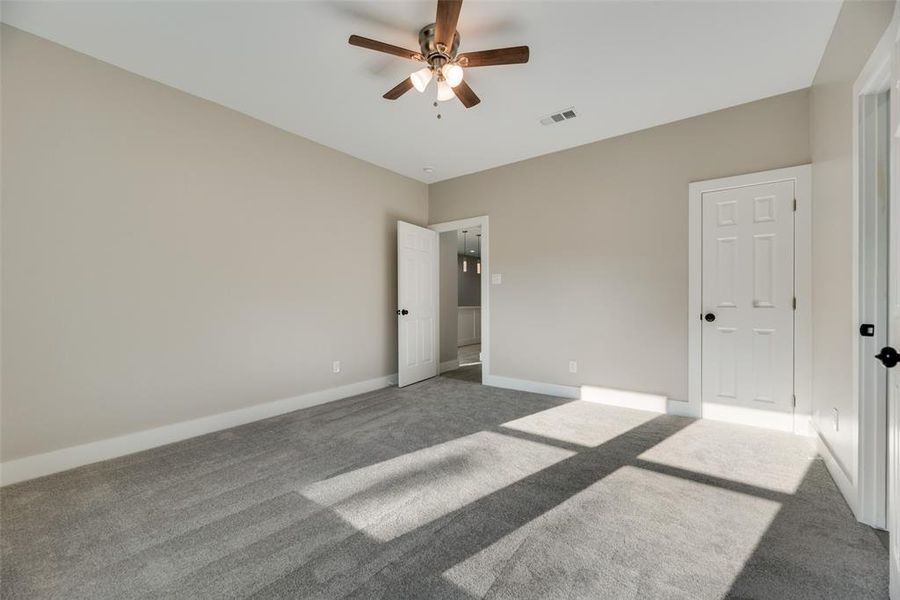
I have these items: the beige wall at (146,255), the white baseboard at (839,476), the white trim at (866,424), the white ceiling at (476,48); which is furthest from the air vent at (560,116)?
the white baseboard at (839,476)

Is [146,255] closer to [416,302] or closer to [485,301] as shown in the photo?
[416,302]

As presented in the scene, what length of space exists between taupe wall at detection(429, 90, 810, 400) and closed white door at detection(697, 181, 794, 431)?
0.68 feet

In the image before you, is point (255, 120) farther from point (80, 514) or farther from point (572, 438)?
Answer: point (572, 438)

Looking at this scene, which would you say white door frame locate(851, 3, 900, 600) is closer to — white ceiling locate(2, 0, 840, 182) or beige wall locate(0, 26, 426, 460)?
white ceiling locate(2, 0, 840, 182)

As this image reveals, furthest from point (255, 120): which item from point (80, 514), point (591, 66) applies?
point (80, 514)

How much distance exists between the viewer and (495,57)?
2205mm

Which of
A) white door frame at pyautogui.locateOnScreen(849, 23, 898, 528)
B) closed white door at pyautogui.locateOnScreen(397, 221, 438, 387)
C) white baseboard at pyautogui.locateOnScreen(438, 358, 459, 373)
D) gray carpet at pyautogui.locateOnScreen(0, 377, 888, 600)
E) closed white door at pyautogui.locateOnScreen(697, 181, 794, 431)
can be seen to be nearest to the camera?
gray carpet at pyautogui.locateOnScreen(0, 377, 888, 600)

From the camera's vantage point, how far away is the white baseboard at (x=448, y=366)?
548 centimetres

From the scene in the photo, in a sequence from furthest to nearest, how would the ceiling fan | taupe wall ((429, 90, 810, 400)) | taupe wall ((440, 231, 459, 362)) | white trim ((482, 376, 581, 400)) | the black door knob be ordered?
taupe wall ((440, 231, 459, 362)) < white trim ((482, 376, 581, 400)) < taupe wall ((429, 90, 810, 400)) < the ceiling fan < the black door knob

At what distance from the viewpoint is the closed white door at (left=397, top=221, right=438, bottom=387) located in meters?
4.55

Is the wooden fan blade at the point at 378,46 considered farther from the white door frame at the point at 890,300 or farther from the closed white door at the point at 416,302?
the closed white door at the point at 416,302

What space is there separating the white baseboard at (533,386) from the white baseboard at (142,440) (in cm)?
194

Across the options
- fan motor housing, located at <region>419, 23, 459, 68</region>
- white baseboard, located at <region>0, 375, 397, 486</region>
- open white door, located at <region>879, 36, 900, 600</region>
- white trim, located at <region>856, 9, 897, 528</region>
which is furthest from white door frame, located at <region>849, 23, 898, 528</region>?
white baseboard, located at <region>0, 375, 397, 486</region>

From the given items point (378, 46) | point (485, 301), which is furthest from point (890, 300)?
point (485, 301)
